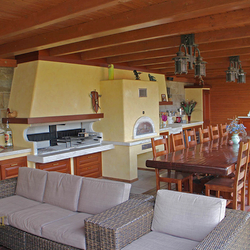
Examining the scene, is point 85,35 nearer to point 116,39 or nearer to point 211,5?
point 116,39

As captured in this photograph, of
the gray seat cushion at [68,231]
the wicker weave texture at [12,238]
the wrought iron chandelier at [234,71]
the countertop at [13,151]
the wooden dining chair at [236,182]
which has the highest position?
the wrought iron chandelier at [234,71]

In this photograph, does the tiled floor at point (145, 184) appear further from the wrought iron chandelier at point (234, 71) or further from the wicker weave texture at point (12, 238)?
the wicker weave texture at point (12, 238)

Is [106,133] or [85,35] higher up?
[85,35]

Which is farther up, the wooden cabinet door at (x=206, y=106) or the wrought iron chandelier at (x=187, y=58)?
the wrought iron chandelier at (x=187, y=58)

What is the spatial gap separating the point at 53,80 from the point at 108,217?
327 centimetres

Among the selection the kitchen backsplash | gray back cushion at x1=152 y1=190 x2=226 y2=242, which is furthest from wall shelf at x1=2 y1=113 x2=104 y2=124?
the kitchen backsplash

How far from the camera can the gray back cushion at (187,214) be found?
2.23 meters

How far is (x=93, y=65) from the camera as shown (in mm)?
5773

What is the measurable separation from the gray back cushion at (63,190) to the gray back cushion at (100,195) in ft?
0.26

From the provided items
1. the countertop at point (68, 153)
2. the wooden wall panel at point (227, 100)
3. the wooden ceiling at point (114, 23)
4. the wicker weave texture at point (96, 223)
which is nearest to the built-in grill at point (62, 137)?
the countertop at point (68, 153)

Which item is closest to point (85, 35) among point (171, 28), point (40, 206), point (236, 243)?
point (171, 28)

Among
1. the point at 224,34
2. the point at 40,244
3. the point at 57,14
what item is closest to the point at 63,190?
the point at 40,244

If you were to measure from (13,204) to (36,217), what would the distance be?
586 millimetres

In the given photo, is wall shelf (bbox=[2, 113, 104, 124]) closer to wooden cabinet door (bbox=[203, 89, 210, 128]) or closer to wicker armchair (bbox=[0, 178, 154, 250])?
wicker armchair (bbox=[0, 178, 154, 250])
